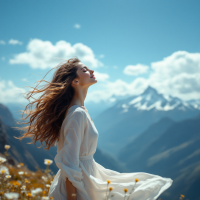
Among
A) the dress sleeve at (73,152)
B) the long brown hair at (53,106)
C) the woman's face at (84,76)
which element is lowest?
the dress sleeve at (73,152)

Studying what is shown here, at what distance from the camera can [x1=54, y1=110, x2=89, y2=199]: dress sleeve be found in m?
2.94

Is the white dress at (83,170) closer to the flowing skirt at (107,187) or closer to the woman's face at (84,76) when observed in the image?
the flowing skirt at (107,187)

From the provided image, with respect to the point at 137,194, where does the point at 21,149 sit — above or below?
above

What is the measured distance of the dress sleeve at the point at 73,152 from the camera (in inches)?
116

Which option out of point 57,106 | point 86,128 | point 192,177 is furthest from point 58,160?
point 192,177

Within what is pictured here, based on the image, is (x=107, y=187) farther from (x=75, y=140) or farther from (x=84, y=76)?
(x=84, y=76)

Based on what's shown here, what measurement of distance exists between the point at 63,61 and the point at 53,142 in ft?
5.51

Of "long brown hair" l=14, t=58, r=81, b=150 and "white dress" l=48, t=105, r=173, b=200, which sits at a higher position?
"long brown hair" l=14, t=58, r=81, b=150

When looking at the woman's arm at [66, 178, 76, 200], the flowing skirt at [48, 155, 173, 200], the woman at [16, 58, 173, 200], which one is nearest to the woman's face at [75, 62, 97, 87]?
the woman at [16, 58, 173, 200]

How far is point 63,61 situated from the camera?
4.06m

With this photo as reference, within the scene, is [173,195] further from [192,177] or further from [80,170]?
[80,170]

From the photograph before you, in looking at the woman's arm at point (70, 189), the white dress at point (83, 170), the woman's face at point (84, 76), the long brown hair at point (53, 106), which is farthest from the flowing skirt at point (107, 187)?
the woman's face at point (84, 76)

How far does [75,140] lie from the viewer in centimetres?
305

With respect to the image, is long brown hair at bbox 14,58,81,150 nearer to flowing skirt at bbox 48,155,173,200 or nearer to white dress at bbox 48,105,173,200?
white dress at bbox 48,105,173,200
